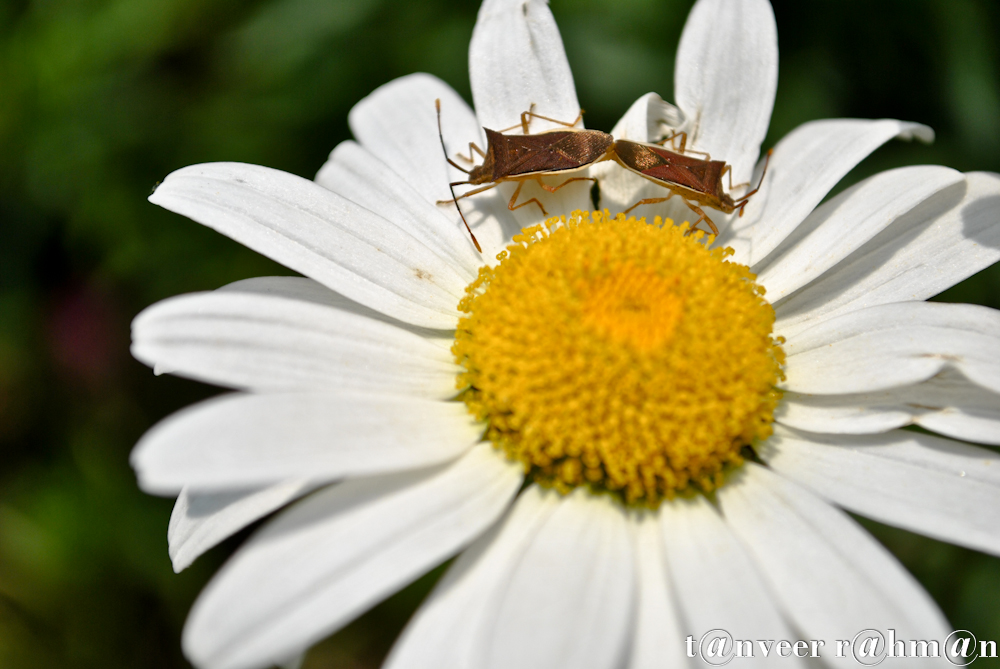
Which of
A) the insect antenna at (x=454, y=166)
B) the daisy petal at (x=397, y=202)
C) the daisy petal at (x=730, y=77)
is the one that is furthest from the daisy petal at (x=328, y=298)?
the daisy petal at (x=730, y=77)

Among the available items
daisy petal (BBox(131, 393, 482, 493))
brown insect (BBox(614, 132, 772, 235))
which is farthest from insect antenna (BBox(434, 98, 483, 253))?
daisy petal (BBox(131, 393, 482, 493))

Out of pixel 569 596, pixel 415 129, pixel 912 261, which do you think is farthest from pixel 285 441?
pixel 912 261

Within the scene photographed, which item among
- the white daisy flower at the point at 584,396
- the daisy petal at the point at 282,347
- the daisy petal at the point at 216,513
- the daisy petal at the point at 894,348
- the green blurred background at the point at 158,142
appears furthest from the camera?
the green blurred background at the point at 158,142

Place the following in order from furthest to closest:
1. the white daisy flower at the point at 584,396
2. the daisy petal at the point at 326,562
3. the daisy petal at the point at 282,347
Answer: the daisy petal at the point at 282,347 → the white daisy flower at the point at 584,396 → the daisy petal at the point at 326,562

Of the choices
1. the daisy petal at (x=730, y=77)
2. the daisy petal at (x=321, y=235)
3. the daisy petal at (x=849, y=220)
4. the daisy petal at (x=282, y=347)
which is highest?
the daisy petal at (x=730, y=77)

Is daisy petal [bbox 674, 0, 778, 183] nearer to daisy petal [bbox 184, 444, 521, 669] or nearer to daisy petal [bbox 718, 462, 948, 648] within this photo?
daisy petal [bbox 718, 462, 948, 648]

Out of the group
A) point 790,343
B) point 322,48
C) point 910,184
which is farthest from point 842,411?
point 322,48

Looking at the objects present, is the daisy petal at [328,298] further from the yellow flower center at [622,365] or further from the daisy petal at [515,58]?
the daisy petal at [515,58]
